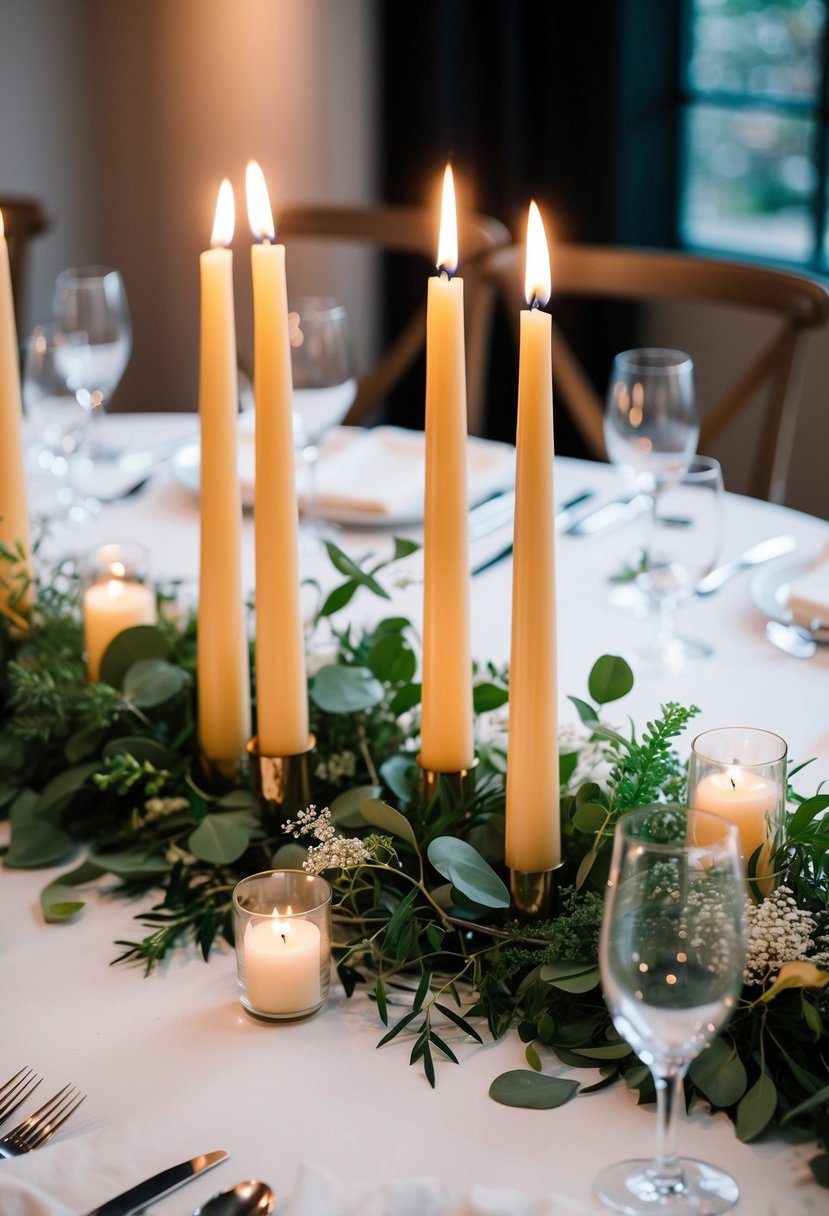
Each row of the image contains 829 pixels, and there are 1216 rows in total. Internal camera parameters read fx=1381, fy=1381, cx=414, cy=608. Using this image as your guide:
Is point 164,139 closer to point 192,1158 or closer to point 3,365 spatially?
point 3,365

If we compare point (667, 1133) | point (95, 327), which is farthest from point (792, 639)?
point (95, 327)

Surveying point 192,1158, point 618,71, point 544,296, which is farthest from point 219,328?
point 618,71

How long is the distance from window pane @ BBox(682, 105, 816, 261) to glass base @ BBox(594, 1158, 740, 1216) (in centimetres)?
281

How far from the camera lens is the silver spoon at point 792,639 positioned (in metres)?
1.21

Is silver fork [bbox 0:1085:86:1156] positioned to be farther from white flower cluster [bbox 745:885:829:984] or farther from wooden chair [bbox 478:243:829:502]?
wooden chair [bbox 478:243:829:502]

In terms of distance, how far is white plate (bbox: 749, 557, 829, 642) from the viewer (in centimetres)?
127

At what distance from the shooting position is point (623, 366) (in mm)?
1409

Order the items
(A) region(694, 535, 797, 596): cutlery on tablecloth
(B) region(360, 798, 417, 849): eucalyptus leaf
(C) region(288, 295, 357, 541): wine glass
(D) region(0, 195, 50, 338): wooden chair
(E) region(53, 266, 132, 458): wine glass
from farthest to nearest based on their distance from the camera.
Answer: (D) region(0, 195, 50, 338): wooden chair, (E) region(53, 266, 132, 458): wine glass, (C) region(288, 295, 357, 541): wine glass, (A) region(694, 535, 797, 596): cutlery on tablecloth, (B) region(360, 798, 417, 849): eucalyptus leaf

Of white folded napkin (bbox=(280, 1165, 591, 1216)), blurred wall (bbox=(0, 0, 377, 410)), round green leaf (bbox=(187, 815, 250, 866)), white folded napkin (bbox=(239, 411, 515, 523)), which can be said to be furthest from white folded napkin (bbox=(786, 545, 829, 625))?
blurred wall (bbox=(0, 0, 377, 410))

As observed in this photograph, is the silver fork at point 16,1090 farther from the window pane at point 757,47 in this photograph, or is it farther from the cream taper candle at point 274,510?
the window pane at point 757,47

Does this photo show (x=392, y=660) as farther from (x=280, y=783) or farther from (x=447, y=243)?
(x=447, y=243)

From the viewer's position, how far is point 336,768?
0.94 m

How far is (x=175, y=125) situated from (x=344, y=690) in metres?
2.91

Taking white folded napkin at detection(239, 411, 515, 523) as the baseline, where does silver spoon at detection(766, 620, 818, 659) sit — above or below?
below
